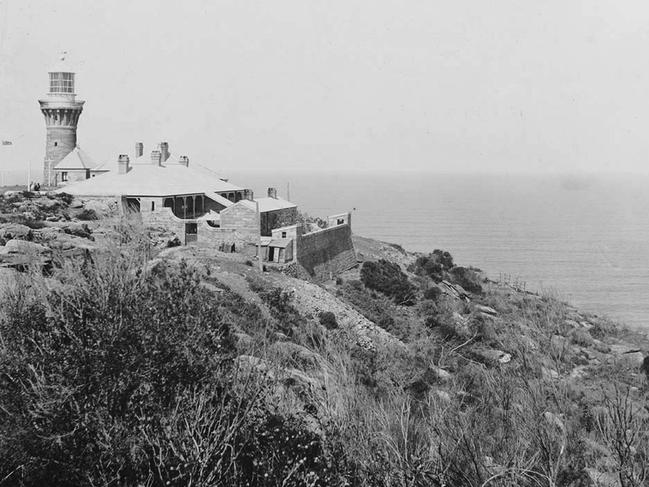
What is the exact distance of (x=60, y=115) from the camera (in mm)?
46500

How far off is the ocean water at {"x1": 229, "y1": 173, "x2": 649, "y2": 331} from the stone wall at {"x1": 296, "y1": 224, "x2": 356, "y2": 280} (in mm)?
12105

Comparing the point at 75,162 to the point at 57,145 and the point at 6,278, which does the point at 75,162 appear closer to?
the point at 57,145

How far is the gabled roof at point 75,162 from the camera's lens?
147 ft

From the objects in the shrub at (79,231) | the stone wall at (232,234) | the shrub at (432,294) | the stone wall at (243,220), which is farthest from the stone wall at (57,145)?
the shrub at (432,294)

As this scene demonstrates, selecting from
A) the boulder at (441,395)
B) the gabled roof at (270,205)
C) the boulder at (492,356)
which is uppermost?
the gabled roof at (270,205)

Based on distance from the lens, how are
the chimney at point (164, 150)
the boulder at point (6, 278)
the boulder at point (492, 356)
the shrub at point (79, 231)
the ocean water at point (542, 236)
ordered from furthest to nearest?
1. the ocean water at point (542, 236)
2. the chimney at point (164, 150)
3. the shrub at point (79, 231)
4. the boulder at point (492, 356)
5. the boulder at point (6, 278)

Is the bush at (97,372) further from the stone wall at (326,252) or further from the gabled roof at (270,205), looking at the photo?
the gabled roof at (270,205)

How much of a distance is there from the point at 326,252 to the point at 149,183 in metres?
9.70

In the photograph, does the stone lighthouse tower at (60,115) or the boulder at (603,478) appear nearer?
the boulder at (603,478)

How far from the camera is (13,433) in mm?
10789

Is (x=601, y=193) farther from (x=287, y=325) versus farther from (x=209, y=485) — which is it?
(x=209, y=485)

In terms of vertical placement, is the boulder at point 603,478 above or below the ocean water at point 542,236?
above

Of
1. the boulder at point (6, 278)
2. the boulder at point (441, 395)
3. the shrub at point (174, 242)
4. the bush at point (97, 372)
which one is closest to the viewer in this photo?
the bush at point (97, 372)

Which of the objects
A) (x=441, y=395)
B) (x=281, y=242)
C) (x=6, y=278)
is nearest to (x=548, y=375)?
(x=441, y=395)
